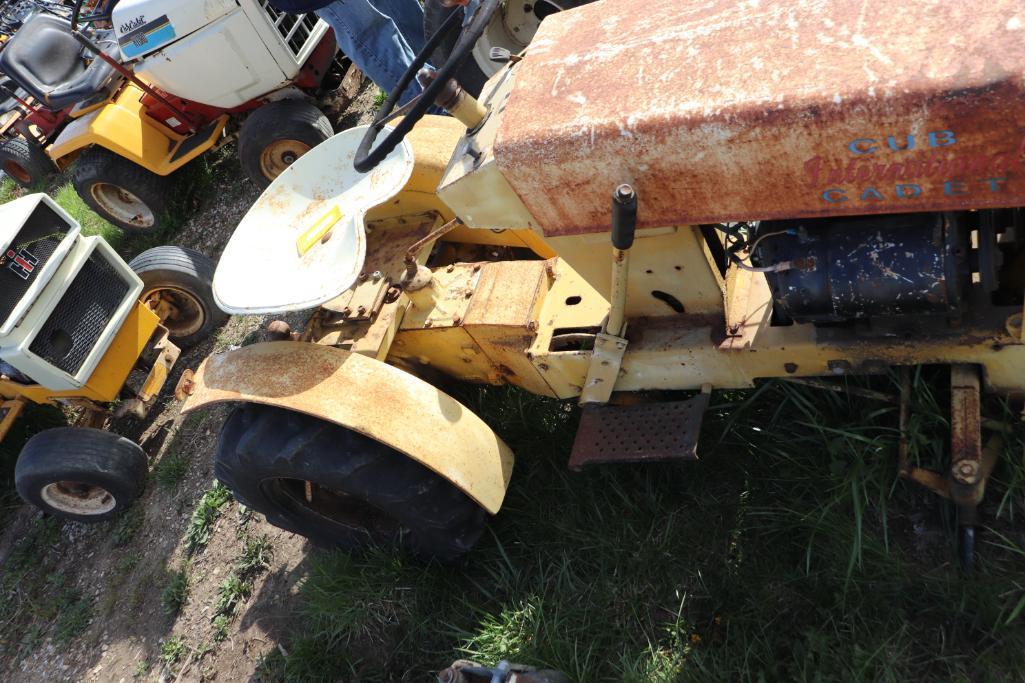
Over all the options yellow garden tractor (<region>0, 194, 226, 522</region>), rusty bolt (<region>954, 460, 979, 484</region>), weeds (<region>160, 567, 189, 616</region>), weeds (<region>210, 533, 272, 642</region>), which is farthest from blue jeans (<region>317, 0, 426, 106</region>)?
rusty bolt (<region>954, 460, 979, 484</region>)

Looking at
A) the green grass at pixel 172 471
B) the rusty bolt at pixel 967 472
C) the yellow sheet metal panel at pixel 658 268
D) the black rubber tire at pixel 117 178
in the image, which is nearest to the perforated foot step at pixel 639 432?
the yellow sheet metal panel at pixel 658 268

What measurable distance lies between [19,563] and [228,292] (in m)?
2.37

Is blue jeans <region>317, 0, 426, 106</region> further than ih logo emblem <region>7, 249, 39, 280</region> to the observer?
Yes

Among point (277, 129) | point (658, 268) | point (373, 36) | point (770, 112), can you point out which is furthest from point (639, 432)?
point (277, 129)

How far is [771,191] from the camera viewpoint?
186 centimetres

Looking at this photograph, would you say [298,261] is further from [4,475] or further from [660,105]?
[4,475]

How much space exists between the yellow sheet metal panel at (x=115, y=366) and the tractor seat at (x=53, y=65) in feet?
6.86

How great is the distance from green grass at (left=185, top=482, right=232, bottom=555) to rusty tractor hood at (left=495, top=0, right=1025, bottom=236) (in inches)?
92.9

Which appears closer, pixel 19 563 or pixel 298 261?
pixel 298 261

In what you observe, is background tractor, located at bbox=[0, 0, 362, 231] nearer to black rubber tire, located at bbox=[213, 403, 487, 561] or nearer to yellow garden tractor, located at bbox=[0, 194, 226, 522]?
yellow garden tractor, located at bbox=[0, 194, 226, 522]

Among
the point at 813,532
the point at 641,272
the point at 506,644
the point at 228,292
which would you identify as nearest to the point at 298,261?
the point at 228,292

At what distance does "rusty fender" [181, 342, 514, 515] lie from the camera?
2.56m

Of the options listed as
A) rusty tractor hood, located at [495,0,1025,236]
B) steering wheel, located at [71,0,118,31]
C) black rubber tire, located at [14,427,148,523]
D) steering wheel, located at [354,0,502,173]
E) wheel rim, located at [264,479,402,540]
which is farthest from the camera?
steering wheel, located at [71,0,118,31]

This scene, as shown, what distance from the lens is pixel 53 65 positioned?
564cm
